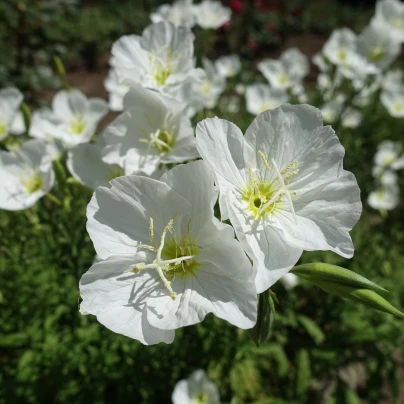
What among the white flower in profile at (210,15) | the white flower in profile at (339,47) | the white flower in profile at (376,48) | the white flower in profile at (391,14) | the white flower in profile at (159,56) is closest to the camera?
the white flower in profile at (159,56)

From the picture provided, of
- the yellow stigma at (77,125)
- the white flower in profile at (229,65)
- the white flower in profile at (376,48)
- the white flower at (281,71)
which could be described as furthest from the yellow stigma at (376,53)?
the yellow stigma at (77,125)

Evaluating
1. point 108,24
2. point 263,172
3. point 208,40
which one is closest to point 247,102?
point 208,40

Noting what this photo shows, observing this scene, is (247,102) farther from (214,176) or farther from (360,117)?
(214,176)

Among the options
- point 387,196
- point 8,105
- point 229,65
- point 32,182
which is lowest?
point 387,196

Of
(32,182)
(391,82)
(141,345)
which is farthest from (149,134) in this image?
(391,82)

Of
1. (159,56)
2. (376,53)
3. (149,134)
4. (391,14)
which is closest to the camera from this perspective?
(149,134)

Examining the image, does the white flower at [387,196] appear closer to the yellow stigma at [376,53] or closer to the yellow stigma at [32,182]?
the yellow stigma at [376,53]

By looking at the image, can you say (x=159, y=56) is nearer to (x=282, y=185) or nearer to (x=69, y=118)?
(x=69, y=118)
